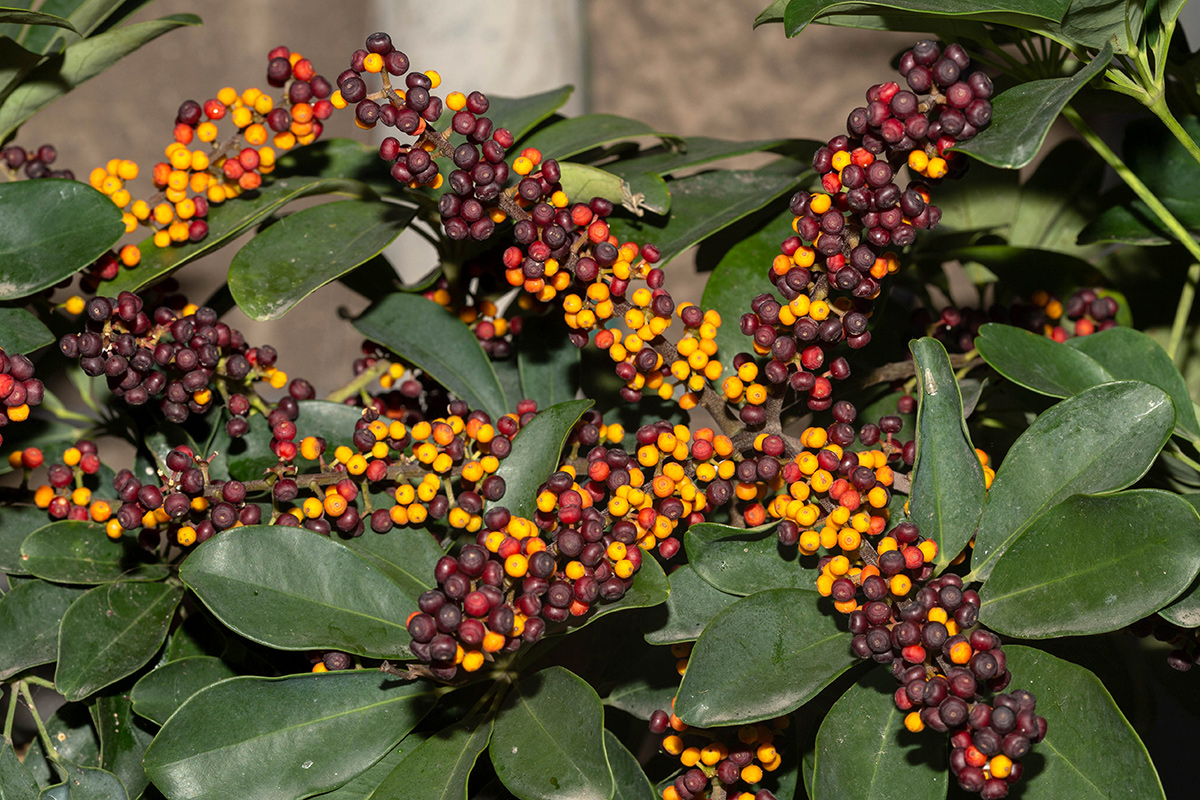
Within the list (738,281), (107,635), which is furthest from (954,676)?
(107,635)

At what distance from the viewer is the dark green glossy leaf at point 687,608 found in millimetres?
590

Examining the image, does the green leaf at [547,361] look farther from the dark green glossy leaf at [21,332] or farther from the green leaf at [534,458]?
the dark green glossy leaf at [21,332]

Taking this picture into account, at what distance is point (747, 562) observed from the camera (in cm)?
60

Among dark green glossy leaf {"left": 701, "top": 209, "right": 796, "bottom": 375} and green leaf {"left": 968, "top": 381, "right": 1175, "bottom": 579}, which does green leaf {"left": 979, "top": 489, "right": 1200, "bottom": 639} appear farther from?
dark green glossy leaf {"left": 701, "top": 209, "right": 796, "bottom": 375}

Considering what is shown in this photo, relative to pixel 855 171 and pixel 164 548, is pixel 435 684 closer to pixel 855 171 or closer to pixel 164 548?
pixel 164 548

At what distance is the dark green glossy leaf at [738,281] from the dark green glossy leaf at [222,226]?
28 centimetres

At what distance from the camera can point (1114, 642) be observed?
2.33 feet

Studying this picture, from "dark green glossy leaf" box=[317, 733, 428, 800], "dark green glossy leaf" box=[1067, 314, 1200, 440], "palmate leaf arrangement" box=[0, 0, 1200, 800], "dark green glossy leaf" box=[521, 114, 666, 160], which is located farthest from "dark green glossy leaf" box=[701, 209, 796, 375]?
"dark green glossy leaf" box=[317, 733, 428, 800]

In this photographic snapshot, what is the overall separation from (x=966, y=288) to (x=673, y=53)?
35.9 inches

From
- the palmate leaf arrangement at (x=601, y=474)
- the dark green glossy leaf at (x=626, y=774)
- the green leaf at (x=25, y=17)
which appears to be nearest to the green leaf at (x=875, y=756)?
the palmate leaf arrangement at (x=601, y=474)

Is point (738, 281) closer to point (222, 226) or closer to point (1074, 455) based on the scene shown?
point (1074, 455)

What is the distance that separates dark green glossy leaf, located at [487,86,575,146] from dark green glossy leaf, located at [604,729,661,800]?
431 millimetres

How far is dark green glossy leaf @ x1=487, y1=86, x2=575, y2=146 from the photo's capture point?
2.51 feet

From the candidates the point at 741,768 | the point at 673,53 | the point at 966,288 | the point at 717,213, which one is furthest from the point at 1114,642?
the point at 673,53
